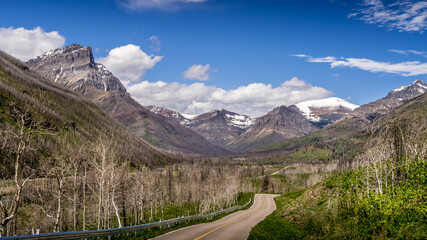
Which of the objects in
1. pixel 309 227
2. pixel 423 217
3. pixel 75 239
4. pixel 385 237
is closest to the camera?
pixel 423 217

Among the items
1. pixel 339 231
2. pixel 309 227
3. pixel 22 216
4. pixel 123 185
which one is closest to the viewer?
pixel 339 231

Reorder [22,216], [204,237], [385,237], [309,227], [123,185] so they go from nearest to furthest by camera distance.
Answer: [385,237], [204,237], [309,227], [123,185], [22,216]

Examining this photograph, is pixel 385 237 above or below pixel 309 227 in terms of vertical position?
above

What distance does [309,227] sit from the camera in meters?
32.8

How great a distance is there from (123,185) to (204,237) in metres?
48.9

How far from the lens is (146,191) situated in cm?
10388

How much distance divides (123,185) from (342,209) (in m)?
59.1

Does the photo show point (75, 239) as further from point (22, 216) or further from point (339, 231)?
point (22, 216)

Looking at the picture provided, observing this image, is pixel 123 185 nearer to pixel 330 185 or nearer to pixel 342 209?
pixel 330 185

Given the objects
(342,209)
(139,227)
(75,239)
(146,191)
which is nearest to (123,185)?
(146,191)

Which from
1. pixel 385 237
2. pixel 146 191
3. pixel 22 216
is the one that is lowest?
pixel 22 216

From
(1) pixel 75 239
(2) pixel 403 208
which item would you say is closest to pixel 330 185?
(2) pixel 403 208

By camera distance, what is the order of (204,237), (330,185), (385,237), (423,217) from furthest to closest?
1. (330,185)
2. (204,237)
3. (385,237)
4. (423,217)

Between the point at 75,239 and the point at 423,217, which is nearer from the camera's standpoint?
the point at 423,217
